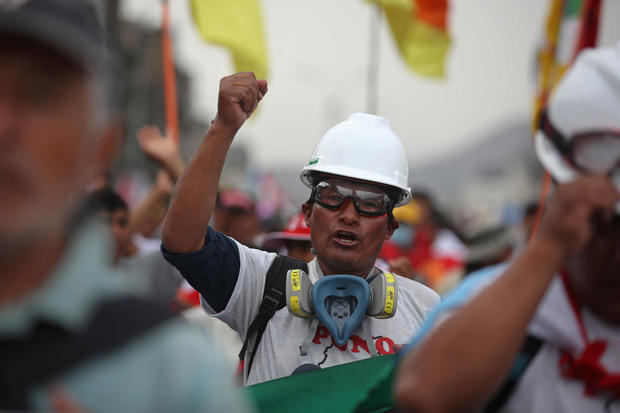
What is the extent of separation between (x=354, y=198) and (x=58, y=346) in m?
2.18

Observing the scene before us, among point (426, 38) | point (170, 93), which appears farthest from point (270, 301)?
point (426, 38)

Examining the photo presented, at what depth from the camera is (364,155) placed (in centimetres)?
325

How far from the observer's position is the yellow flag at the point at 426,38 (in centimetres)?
820

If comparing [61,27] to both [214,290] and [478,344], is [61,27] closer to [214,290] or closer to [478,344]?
[478,344]

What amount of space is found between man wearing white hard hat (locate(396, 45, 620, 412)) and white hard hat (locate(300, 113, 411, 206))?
1.49m

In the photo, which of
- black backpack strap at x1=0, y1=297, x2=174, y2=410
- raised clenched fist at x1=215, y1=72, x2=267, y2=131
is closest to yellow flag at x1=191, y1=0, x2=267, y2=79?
raised clenched fist at x1=215, y1=72, x2=267, y2=131

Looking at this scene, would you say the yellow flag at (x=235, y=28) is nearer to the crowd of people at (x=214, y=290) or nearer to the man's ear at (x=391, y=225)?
the man's ear at (x=391, y=225)

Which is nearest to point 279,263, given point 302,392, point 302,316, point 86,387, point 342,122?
point 302,316

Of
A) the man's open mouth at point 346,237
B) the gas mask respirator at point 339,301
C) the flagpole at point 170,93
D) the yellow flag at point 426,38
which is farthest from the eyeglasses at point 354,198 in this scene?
the yellow flag at point 426,38

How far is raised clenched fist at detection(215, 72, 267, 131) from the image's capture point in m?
2.62

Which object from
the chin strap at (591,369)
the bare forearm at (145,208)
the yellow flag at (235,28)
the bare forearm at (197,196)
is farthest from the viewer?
the yellow flag at (235,28)

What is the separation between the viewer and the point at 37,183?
1118 millimetres

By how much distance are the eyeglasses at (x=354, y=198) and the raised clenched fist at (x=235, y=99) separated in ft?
2.21

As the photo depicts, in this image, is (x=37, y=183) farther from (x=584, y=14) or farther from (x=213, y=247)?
(x=584, y=14)
